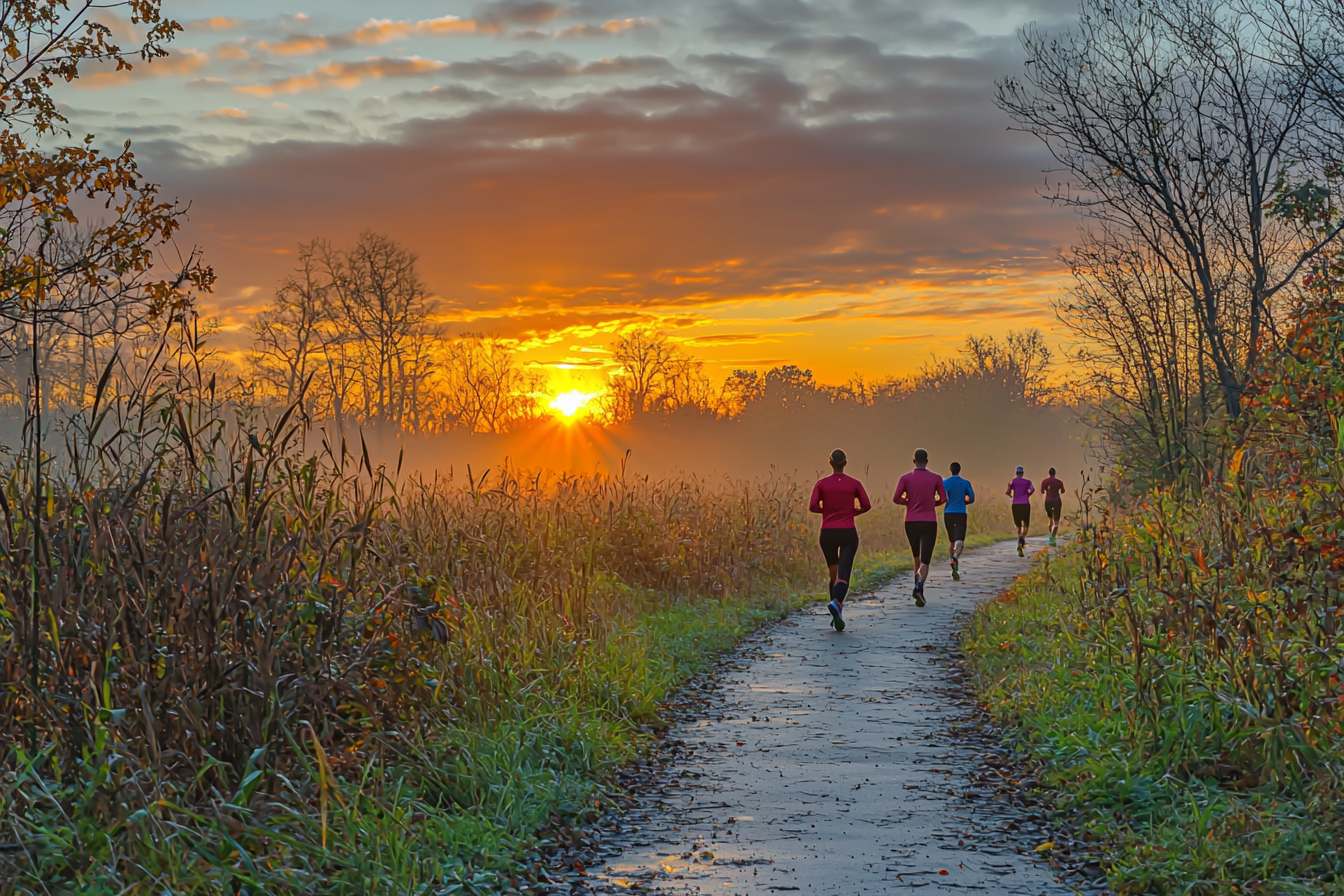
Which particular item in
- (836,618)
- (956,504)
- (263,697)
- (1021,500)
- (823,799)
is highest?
(956,504)

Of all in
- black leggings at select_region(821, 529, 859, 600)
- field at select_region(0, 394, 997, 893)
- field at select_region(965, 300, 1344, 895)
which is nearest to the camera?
field at select_region(0, 394, 997, 893)

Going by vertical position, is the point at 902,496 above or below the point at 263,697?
above

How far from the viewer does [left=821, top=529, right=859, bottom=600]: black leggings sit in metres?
13.8

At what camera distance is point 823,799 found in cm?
654

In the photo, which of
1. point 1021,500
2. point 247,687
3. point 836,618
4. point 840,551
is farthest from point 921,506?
point 247,687

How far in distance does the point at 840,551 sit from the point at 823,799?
7642 mm

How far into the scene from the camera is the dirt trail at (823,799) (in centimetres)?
527

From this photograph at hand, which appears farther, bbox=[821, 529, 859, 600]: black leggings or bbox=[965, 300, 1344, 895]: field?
bbox=[821, 529, 859, 600]: black leggings

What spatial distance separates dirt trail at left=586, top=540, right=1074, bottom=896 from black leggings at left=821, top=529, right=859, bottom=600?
2.19 m

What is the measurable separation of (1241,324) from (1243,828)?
1072cm

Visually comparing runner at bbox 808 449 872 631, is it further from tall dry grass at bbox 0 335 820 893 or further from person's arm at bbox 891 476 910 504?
tall dry grass at bbox 0 335 820 893

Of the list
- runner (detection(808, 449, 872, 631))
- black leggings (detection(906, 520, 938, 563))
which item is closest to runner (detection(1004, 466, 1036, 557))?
black leggings (detection(906, 520, 938, 563))

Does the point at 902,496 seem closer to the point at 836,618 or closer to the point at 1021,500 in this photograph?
the point at 836,618

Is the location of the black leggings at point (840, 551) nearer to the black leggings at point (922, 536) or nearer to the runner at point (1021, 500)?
the black leggings at point (922, 536)
